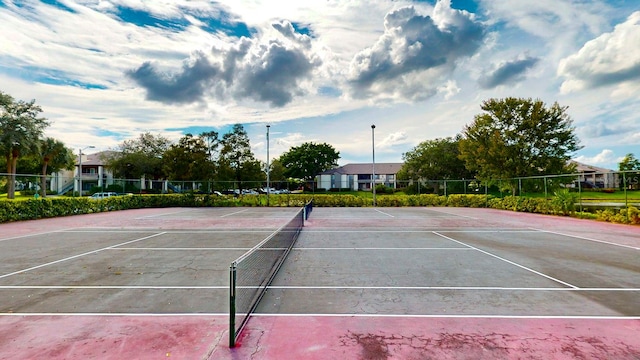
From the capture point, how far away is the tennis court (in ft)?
13.8

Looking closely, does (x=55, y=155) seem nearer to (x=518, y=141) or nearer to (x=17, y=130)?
(x=17, y=130)

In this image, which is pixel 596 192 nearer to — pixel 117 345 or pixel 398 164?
pixel 117 345

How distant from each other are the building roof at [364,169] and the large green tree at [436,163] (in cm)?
2541

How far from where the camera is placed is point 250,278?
6633 millimetres

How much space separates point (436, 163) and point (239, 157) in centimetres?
3548

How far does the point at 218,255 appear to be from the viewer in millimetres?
10078

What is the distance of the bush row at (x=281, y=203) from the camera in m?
20.0

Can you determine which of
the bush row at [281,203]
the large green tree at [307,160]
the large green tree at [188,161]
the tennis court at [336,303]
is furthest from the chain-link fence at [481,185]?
the large green tree at [307,160]

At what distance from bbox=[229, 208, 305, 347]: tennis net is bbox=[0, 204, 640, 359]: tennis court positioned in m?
0.17

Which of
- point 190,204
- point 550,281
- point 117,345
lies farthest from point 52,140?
point 550,281

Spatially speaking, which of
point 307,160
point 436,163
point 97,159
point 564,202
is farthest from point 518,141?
point 97,159

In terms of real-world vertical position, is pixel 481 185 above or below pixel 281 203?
above

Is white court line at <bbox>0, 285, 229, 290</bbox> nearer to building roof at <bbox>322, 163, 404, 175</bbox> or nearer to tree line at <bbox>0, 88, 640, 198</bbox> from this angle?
tree line at <bbox>0, 88, 640, 198</bbox>

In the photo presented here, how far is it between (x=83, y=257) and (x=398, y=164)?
9073 cm
